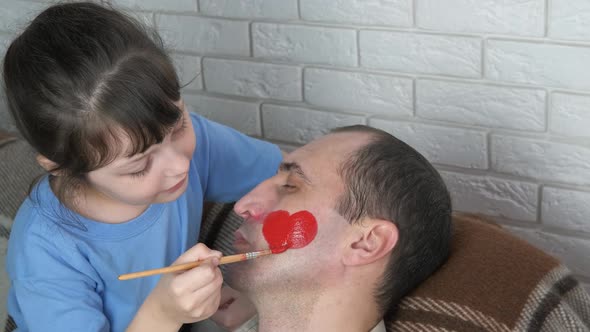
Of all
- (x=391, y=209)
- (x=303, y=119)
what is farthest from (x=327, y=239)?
(x=303, y=119)

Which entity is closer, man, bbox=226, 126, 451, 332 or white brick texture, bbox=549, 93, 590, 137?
man, bbox=226, 126, 451, 332

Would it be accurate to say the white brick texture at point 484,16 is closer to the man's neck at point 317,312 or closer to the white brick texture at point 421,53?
the white brick texture at point 421,53

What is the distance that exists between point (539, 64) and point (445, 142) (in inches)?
12.3

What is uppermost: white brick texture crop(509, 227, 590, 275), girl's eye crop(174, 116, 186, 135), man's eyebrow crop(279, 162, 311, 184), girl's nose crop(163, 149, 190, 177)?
girl's eye crop(174, 116, 186, 135)

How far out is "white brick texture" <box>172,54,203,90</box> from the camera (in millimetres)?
2416

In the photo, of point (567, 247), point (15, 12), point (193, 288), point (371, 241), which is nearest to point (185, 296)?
point (193, 288)

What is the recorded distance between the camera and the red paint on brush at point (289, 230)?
4.90 feet

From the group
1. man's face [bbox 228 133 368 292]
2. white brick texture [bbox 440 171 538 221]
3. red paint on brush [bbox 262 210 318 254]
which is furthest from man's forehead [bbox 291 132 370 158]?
white brick texture [bbox 440 171 538 221]

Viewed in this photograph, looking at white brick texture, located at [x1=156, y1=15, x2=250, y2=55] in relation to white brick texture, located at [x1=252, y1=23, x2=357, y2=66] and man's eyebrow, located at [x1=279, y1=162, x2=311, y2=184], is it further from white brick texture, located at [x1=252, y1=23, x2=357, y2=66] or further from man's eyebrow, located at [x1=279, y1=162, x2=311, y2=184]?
man's eyebrow, located at [x1=279, y1=162, x2=311, y2=184]

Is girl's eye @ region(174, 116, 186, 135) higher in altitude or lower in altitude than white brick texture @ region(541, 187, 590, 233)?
higher

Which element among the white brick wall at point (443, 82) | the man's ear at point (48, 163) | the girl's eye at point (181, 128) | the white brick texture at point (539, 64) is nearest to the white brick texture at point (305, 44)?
the white brick wall at point (443, 82)

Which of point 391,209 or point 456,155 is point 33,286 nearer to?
point 391,209

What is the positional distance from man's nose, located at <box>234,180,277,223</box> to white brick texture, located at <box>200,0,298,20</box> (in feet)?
2.47

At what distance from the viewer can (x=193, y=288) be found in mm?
1367
